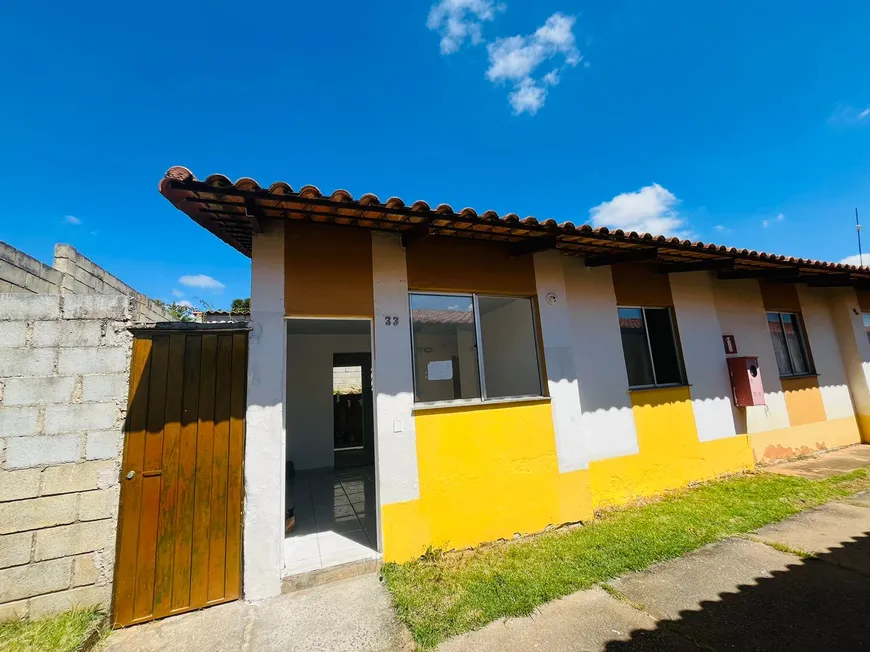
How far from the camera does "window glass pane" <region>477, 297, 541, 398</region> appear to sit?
14.4ft

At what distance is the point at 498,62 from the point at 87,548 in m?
7.49

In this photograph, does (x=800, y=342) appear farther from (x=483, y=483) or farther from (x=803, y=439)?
(x=483, y=483)

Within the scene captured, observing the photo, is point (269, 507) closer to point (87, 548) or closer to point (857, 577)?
point (87, 548)

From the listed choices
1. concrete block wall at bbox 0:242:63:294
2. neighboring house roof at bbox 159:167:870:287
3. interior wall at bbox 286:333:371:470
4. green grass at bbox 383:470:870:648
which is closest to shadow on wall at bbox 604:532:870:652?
green grass at bbox 383:470:870:648

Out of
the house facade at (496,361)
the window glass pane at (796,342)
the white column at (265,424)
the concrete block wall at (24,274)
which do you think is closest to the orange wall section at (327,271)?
the house facade at (496,361)

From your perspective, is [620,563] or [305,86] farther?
[305,86]

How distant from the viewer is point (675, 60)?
5.94m

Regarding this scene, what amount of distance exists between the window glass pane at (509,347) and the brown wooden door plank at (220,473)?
2817mm

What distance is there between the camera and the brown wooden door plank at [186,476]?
9.12 ft

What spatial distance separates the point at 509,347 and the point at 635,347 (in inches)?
86.1

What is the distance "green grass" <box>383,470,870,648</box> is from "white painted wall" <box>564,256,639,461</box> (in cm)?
93

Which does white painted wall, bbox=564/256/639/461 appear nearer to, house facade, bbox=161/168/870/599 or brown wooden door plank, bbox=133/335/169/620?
house facade, bbox=161/168/870/599

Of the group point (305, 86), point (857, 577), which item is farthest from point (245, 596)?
point (305, 86)

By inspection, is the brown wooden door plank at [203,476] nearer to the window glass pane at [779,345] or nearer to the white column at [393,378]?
the white column at [393,378]
